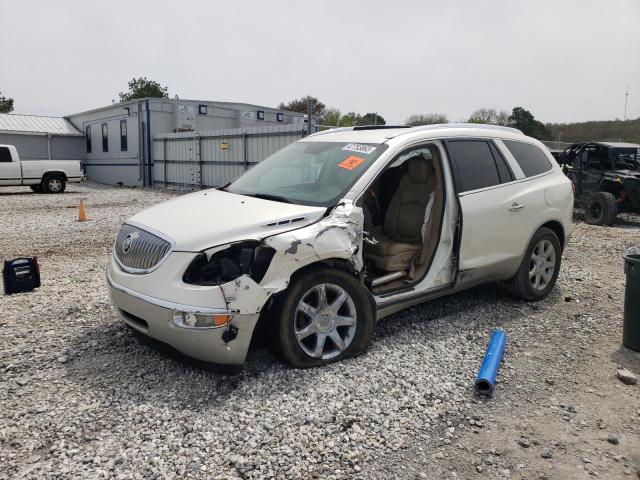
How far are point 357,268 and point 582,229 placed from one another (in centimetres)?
928

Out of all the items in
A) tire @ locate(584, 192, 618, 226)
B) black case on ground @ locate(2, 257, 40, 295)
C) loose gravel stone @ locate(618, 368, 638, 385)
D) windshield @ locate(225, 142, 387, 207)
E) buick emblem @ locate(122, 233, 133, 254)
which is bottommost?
loose gravel stone @ locate(618, 368, 638, 385)

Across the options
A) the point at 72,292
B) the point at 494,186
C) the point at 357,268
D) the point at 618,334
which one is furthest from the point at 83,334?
the point at 618,334

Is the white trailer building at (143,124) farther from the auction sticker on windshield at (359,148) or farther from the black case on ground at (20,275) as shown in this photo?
the auction sticker on windshield at (359,148)

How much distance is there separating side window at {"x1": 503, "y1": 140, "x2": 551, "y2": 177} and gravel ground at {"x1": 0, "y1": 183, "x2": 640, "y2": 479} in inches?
59.0

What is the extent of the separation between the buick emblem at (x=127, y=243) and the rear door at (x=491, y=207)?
9.00ft

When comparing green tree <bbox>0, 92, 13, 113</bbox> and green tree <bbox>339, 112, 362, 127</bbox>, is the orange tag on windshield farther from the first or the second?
green tree <bbox>0, 92, 13, 113</bbox>

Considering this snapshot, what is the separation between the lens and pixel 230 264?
3.41 m

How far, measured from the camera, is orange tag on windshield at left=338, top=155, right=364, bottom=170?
4.25 m

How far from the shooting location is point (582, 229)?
11.4 metres

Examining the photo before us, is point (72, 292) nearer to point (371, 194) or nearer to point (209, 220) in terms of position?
point (209, 220)

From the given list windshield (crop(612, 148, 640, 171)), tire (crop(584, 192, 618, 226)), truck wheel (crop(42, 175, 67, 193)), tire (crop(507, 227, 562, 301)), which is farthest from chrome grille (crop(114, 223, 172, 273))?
truck wheel (crop(42, 175, 67, 193))

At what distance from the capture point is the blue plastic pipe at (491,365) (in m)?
3.60

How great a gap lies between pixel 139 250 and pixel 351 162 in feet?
5.93

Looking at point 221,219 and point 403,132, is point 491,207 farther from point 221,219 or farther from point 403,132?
point 221,219
